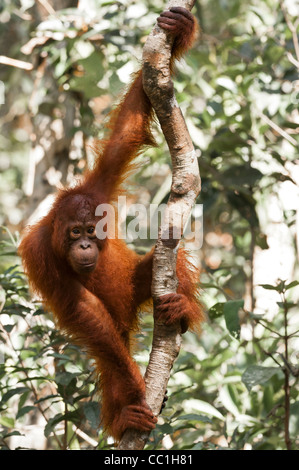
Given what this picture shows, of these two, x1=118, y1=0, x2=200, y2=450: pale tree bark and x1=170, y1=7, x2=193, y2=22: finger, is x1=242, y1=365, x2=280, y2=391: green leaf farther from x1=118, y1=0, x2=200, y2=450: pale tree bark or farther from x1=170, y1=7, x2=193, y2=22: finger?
x1=170, y1=7, x2=193, y2=22: finger

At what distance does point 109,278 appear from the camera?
3717mm

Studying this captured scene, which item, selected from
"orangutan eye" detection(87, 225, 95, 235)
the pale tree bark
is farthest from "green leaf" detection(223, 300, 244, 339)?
"orangutan eye" detection(87, 225, 95, 235)

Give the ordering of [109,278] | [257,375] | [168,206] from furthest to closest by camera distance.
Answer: [109,278] < [257,375] < [168,206]

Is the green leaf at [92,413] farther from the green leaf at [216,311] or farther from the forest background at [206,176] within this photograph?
the green leaf at [216,311]

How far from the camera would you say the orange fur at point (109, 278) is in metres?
3.26

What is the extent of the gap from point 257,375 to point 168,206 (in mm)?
1307

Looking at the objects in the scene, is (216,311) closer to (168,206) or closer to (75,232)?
(75,232)

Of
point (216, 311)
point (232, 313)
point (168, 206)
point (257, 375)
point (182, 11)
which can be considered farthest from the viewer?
point (216, 311)

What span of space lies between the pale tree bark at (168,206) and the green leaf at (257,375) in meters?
0.81

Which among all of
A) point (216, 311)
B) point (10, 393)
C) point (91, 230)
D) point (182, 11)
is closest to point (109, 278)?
point (91, 230)

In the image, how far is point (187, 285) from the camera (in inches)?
137

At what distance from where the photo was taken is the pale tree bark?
9.18 ft

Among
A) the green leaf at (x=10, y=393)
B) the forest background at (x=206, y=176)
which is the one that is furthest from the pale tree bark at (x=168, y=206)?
the forest background at (x=206, y=176)
